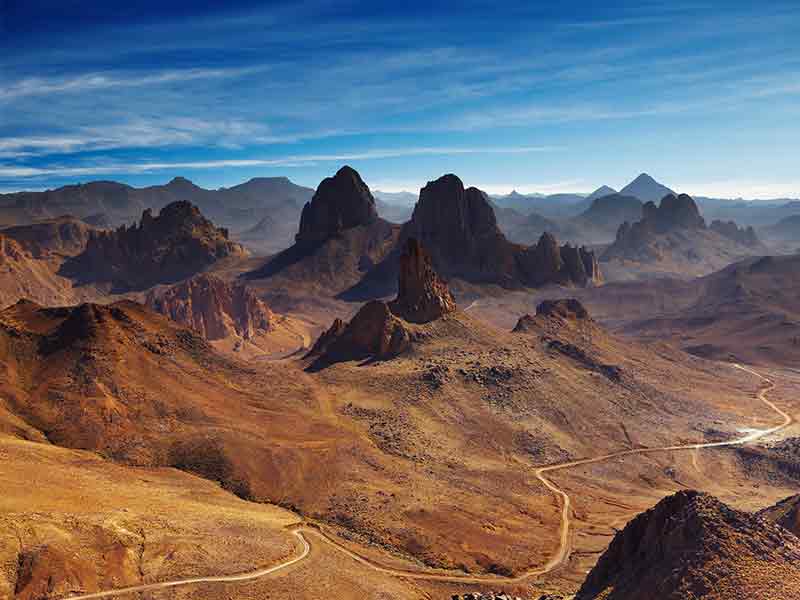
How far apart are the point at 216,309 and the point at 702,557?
400 ft

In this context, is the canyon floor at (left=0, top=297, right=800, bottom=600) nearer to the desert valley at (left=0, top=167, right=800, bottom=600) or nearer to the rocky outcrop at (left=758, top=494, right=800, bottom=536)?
the desert valley at (left=0, top=167, right=800, bottom=600)

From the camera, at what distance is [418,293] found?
9669 cm

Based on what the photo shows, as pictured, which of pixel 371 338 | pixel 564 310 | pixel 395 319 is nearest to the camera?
pixel 371 338

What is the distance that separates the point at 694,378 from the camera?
103250mm

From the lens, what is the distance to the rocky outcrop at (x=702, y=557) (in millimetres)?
27641

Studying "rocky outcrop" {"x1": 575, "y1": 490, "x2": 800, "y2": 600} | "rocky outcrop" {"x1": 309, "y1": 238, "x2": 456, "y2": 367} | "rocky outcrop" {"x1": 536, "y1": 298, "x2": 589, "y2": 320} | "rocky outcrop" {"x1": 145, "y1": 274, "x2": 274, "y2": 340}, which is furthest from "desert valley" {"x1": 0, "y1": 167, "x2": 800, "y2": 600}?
"rocky outcrop" {"x1": 145, "y1": 274, "x2": 274, "y2": 340}

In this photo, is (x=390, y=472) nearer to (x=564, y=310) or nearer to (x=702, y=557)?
(x=702, y=557)

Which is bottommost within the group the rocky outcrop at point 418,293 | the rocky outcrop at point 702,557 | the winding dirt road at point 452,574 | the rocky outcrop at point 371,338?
the winding dirt road at point 452,574

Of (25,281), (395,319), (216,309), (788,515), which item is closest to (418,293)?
(395,319)

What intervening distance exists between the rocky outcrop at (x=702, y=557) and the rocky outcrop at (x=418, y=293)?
62.9m

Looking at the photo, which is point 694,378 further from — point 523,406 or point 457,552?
point 457,552

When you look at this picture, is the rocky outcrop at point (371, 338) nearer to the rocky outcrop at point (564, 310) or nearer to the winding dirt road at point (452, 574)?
the winding dirt road at point (452, 574)

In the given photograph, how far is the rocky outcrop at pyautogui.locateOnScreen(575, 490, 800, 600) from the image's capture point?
2764 centimetres

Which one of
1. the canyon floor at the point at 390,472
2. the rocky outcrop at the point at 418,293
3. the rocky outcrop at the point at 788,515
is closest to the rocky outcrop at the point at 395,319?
the rocky outcrop at the point at 418,293
